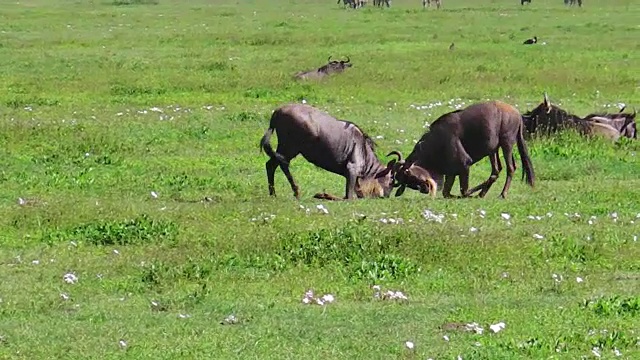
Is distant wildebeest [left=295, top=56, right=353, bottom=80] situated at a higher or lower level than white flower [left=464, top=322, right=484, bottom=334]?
lower

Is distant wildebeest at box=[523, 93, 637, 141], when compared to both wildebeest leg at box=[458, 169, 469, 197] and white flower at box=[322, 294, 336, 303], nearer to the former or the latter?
wildebeest leg at box=[458, 169, 469, 197]

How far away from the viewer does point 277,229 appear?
40.2ft

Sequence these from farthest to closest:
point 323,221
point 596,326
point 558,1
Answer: point 558,1 < point 323,221 < point 596,326

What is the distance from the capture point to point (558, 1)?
63.4 metres

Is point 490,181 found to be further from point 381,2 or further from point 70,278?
point 381,2

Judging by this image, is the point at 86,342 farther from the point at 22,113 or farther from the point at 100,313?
the point at 22,113

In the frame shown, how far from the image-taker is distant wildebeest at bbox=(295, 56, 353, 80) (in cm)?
2703

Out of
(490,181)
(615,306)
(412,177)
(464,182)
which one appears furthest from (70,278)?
(464,182)

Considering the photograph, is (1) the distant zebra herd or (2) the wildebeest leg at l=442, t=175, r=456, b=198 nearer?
(2) the wildebeest leg at l=442, t=175, r=456, b=198

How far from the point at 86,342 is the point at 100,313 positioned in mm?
877

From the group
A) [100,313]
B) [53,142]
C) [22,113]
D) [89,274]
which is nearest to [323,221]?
[89,274]

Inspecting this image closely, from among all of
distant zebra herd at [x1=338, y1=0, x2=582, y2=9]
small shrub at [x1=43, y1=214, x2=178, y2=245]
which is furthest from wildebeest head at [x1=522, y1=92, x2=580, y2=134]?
distant zebra herd at [x1=338, y1=0, x2=582, y2=9]

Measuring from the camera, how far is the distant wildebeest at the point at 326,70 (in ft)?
88.7

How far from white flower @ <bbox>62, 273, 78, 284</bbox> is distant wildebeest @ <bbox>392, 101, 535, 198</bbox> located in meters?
6.41
